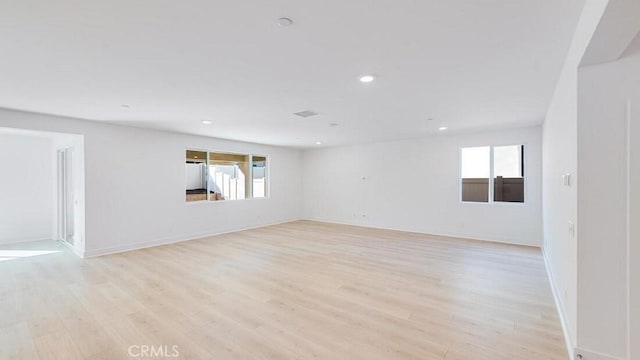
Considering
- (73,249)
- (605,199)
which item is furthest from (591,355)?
(73,249)

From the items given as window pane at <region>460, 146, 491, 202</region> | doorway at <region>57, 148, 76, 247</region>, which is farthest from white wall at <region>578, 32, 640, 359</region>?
doorway at <region>57, 148, 76, 247</region>

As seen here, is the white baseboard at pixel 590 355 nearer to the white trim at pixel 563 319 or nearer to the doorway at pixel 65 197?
the white trim at pixel 563 319

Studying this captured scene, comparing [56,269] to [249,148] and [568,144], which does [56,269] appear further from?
[568,144]

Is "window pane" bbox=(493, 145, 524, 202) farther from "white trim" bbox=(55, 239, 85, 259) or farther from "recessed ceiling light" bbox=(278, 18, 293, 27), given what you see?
"white trim" bbox=(55, 239, 85, 259)

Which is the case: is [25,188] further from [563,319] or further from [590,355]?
[563,319]

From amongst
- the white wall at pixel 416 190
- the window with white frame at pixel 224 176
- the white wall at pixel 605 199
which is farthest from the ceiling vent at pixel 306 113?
the white wall at pixel 416 190

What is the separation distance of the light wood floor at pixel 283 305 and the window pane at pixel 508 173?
1.31 meters

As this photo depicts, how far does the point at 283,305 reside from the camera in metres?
3.05

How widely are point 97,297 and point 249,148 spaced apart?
206 inches

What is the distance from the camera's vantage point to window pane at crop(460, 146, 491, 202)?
6.38 meters

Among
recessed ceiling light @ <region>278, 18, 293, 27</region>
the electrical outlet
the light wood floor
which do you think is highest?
recessed ceiling light @ <region>278, 18, 293, 27</region>

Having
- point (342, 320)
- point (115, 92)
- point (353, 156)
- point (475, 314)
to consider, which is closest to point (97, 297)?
point (115, 92)

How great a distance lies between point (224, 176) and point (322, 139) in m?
2.87

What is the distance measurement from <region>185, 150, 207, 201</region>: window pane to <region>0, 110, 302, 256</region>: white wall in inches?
11.7
